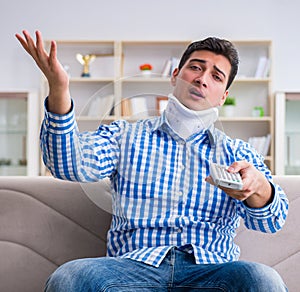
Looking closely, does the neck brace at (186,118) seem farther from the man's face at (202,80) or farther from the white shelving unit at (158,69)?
the white shelving unit at (158,69)

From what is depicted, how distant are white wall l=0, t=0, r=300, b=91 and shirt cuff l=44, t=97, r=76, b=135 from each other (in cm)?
453

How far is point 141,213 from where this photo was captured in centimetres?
138

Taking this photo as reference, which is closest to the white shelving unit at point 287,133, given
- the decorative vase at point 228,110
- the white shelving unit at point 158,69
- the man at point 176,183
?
the white shelving unit at point 158,69

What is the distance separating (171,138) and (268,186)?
270 millimetres

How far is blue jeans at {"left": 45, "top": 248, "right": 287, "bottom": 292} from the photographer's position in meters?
1.14

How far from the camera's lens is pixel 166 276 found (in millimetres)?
1293

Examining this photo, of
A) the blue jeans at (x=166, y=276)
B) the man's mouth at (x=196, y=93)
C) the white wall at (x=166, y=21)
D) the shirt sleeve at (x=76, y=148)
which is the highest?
the white wall at (x=166, y=21)

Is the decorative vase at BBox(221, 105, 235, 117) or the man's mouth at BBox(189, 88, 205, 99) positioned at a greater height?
the decorative vase at BBox(221, 105, 235, 117)

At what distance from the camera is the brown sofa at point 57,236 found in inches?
64.3

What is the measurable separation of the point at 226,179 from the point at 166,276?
0.28 m

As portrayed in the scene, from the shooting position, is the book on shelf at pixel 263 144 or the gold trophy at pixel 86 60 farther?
the gold trophy at pixel 86 60

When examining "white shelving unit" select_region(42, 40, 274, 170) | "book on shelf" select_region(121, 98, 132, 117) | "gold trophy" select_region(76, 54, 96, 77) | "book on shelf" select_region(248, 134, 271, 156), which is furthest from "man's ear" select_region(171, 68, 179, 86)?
"gold trophy" select_region(76, 54, 96, 77)

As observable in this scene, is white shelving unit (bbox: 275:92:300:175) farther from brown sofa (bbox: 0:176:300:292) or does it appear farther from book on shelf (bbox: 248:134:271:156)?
brown sofa (bbox: 0:176:300:292)

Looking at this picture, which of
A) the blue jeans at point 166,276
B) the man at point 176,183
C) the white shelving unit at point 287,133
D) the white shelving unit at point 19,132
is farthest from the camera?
the white shelving unit at point 19,132
